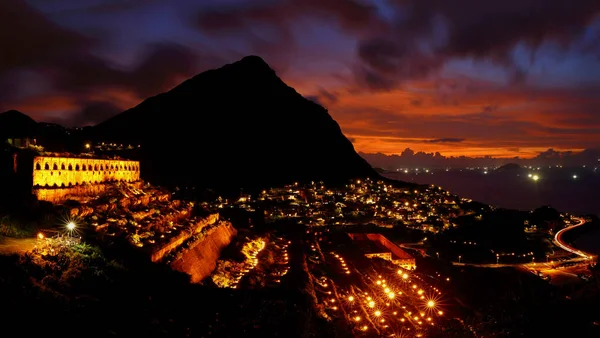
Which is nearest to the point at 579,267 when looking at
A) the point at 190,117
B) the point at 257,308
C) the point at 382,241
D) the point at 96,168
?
the point at 382,241

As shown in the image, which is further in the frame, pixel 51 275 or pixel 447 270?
pixel 447 270

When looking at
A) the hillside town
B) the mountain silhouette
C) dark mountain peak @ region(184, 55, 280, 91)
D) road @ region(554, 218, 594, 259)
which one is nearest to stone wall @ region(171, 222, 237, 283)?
the hillside town

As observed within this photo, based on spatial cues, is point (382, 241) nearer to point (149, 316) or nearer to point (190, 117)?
point (149, 316)

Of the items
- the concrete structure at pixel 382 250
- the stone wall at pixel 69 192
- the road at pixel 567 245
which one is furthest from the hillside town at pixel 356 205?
the stone wall at pixel 69 192

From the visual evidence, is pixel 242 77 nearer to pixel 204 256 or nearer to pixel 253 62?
Answer: pixel 253 62

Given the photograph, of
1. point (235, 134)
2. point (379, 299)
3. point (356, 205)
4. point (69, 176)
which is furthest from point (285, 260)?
point (235, 134)

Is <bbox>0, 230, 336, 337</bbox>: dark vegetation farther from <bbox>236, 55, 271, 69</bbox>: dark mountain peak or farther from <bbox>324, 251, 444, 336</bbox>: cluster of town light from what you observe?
<bbox>236, 55, 271, 69</bbox>: dark mountain peak

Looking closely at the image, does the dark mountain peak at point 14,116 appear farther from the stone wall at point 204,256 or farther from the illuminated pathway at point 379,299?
the illuminated pathway at point 379,299
